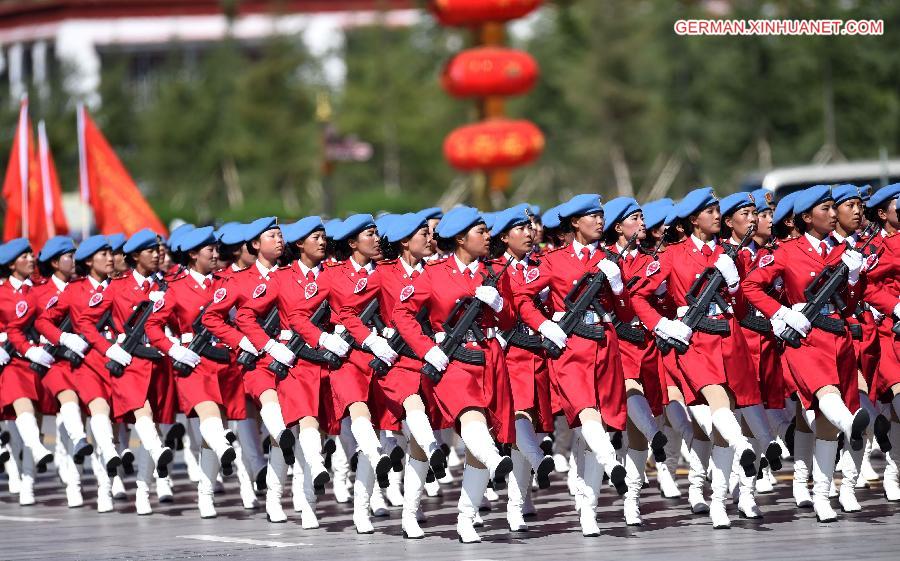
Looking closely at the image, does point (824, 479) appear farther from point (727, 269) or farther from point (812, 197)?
point (812, 197)

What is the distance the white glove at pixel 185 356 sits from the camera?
14086mm

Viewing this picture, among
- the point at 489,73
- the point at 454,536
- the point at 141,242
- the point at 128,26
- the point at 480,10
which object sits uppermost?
the point at 128,26

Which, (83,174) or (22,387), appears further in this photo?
(83,174)

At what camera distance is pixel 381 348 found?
12.5 m

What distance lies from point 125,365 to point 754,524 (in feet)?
16.1

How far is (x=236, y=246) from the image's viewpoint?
1428 cm

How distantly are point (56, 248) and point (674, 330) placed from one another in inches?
229

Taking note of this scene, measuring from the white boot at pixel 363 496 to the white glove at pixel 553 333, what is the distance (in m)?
1.63

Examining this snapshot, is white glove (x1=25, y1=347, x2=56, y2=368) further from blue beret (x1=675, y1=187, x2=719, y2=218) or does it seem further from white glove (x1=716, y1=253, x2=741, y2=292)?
white glove (x1=716, y1=253, x2=741, y2=292)

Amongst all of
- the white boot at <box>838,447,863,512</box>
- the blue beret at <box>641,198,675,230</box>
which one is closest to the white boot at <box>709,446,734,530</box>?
the white boot at <box>838,447,863,512</box>

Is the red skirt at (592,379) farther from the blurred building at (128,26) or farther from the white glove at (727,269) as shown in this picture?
the blurred building at (128,26)

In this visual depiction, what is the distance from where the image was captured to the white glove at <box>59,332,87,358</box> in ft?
50.1

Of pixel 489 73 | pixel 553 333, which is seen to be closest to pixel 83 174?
pixel 553 333

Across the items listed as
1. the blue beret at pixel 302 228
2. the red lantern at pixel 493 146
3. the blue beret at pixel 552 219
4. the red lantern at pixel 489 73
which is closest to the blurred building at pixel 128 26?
the red lantern at pixel 493 146
